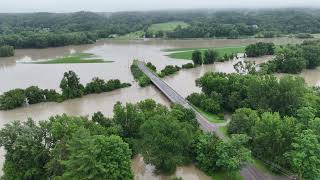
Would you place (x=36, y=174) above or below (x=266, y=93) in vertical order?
below

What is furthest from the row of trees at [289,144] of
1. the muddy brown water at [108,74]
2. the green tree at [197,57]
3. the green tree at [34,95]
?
the green tree at [197,57]

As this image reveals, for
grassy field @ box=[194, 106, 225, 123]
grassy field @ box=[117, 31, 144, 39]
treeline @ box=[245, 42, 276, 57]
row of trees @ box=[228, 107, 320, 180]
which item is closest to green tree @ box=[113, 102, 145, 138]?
grassy field @ box=[194, 106, 225, 123]

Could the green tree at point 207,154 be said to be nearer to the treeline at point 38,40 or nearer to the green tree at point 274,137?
the green tree at point 274,137

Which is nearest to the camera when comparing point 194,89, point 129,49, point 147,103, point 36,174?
point 36,174

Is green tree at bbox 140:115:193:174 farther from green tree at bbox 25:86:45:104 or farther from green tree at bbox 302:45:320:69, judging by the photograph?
green tree at bbox 302:45:320:69

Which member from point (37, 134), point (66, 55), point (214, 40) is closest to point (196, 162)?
point (37, 134)

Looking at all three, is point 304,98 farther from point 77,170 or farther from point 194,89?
point 77,170

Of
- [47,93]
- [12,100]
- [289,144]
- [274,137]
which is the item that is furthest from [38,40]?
[289,144]

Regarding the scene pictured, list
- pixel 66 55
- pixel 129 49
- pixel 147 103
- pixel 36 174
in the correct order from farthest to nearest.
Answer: pixel 129 49 < pixel 66 55 < pixel 147 103 < pixel 36 174
